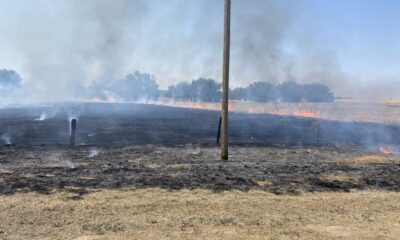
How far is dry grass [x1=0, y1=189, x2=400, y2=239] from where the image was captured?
6566 mm

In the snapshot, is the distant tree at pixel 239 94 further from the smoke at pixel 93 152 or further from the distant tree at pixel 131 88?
the smoke at pixel 93 152

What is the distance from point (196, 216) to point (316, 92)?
3170 inches

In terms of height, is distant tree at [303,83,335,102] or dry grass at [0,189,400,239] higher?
distant tree at [303,83,335,102]

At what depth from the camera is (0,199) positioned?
816 cm

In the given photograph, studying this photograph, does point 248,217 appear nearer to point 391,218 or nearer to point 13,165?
point 391,218

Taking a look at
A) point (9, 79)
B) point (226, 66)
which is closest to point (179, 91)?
point (9, 79)

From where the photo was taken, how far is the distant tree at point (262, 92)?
8706cm

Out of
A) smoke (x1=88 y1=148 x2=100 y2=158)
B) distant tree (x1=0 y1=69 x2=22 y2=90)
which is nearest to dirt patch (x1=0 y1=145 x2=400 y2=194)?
smoke (x1=88 y1=148 x2=100 y2=158)

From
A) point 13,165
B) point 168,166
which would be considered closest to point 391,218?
point 168,166

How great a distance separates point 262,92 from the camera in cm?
9362

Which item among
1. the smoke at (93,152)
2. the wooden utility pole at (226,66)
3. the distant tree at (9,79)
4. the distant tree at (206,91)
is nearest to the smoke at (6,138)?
the smoke at (93,152)

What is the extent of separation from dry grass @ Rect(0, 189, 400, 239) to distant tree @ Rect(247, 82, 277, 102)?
76700mm

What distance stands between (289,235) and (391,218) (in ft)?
8.17

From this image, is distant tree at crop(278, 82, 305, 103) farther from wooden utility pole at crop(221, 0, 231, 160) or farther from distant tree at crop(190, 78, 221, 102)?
wooden utility pole at crop(221, 0, 231, 160)
